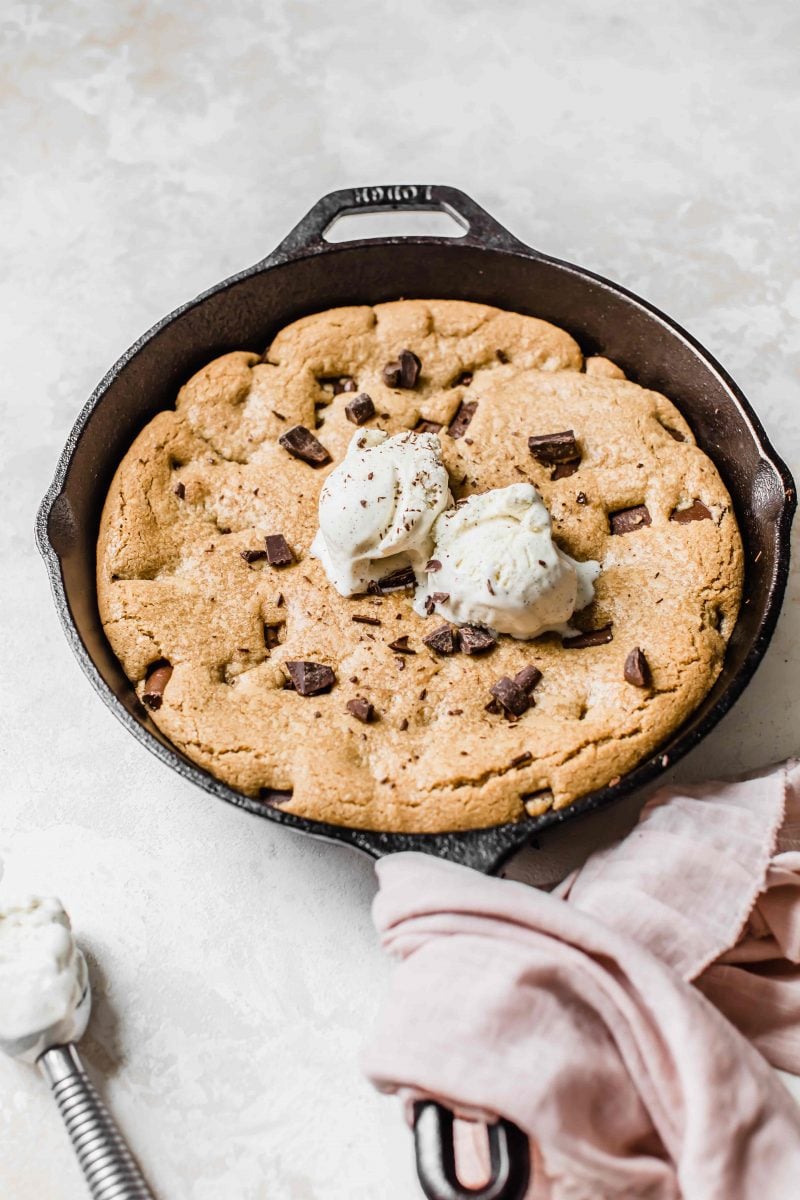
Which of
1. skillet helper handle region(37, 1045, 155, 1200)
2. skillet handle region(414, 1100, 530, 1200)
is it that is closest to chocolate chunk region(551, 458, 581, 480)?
skillet handle region(414, 1100, 530, 1200)

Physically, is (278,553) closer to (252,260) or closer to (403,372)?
(403,372)

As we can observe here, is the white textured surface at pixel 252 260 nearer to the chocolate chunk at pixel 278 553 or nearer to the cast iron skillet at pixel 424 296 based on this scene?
the cast iron skillet at pixel 424 296

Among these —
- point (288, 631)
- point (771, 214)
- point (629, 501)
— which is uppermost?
point (771, 214)

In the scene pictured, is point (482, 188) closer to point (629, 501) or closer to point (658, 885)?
point (629, 501)

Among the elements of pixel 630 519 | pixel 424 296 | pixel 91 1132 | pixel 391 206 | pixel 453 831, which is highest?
pixel 391 206

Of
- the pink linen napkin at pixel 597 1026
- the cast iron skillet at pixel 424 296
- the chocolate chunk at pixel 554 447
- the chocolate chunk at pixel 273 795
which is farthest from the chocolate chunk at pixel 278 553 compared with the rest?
the pink linen napkin at pixel 597 1026

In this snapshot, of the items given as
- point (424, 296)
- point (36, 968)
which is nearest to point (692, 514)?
point (424, 296)

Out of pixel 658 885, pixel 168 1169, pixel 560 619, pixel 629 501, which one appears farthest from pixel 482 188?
pixel 168 1169
